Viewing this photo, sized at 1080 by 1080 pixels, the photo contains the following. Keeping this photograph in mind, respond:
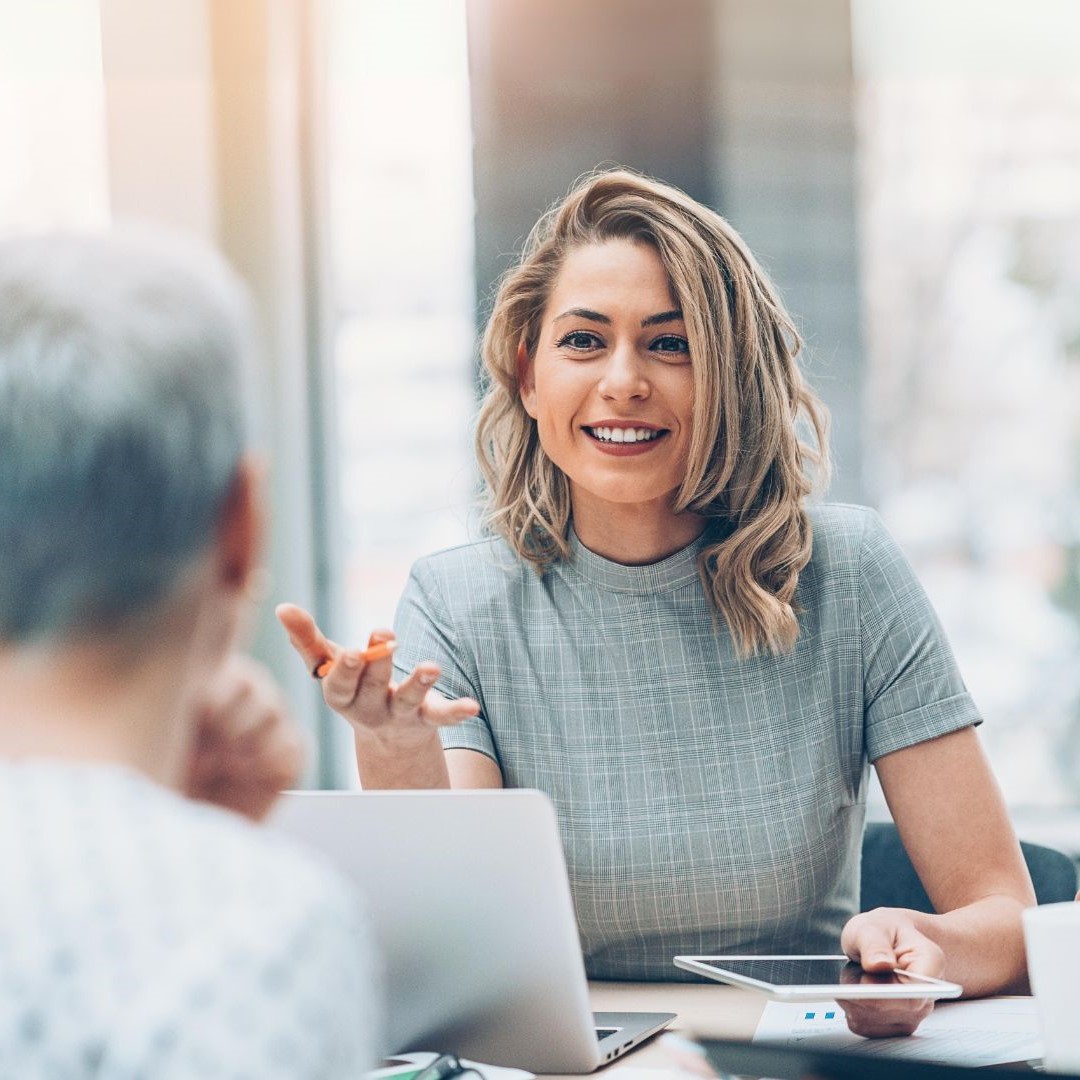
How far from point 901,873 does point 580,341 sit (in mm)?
803

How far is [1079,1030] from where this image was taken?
84 centimetres

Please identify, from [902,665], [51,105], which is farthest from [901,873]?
[51,105]

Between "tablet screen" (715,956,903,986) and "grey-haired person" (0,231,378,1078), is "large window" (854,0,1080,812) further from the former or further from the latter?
"grey-haired person" (0,231,378,1078)

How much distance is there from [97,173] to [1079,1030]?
9.14ft

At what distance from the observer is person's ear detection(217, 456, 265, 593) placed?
61cm

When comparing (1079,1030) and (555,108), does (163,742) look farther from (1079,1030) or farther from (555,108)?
(555,108)

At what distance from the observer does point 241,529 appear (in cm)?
62

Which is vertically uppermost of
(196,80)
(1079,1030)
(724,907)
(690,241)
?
(196,80)

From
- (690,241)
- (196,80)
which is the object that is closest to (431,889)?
(690,241)

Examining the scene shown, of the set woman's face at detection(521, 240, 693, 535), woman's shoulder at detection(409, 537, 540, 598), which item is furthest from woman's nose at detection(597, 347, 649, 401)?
woman's shoulder at detection(409, 537, 540, 598)

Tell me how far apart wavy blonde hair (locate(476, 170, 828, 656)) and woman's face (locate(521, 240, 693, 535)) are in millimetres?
27

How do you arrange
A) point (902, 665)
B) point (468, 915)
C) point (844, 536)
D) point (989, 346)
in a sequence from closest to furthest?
point (468, 915) < point (902, 665) < point (844, 536) < point (989, 346)

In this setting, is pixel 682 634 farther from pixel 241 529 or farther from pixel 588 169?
pixel 588 169

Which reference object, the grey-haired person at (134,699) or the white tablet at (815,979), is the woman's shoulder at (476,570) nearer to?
the white tablet at (815,979)
